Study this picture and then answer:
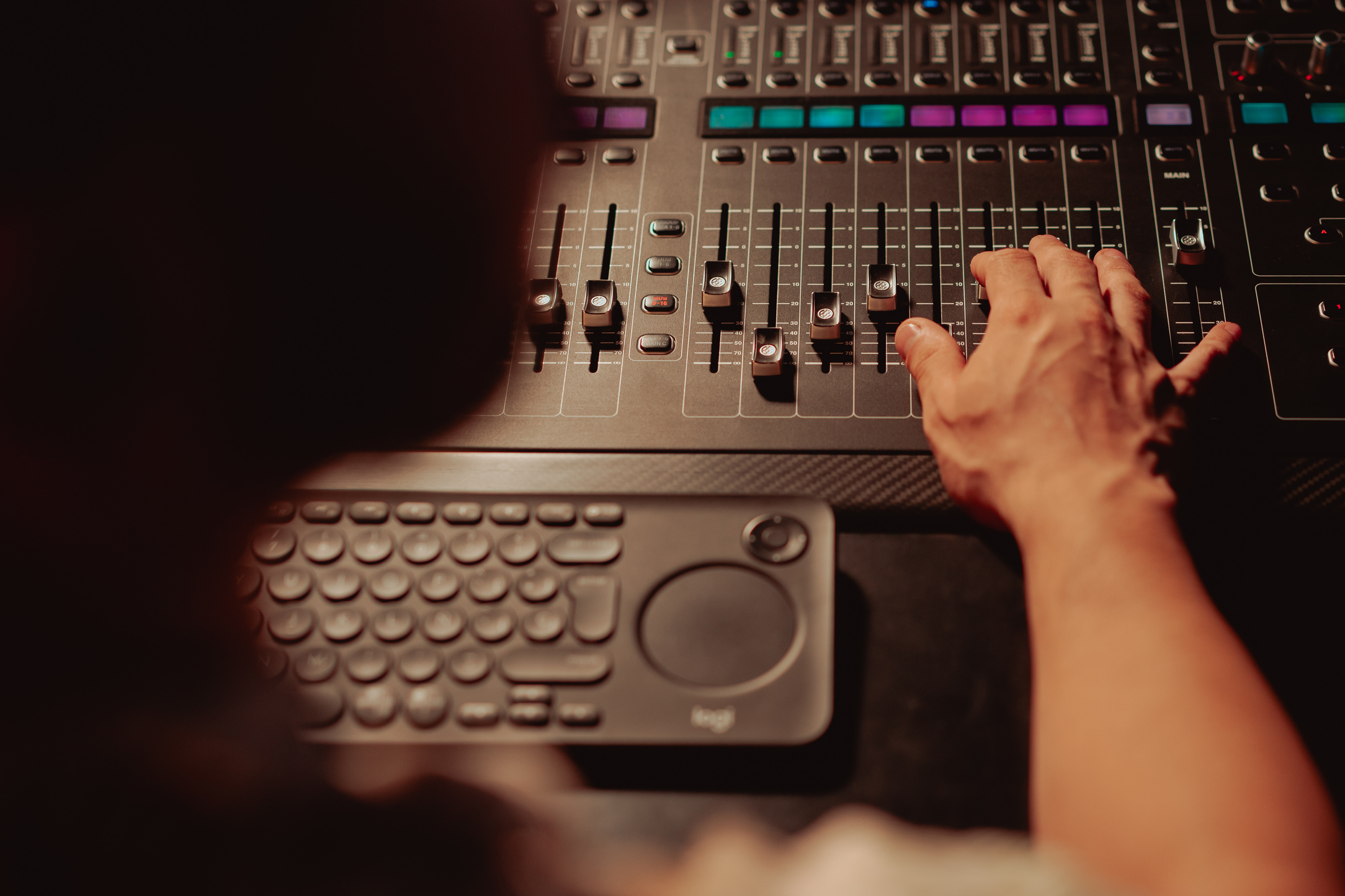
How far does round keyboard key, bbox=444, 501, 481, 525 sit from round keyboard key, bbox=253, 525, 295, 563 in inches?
4.1

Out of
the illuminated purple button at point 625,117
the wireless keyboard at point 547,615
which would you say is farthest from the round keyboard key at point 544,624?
the illuminated purple button at point 625,117

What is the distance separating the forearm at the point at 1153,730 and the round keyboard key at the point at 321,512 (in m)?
0.46

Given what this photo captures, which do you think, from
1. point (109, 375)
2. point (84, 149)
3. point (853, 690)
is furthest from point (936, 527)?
point (84, 149)

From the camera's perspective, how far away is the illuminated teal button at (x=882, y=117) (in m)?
0.78

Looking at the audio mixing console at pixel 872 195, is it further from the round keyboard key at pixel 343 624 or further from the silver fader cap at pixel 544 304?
the round keyboard key at pixel 343 624

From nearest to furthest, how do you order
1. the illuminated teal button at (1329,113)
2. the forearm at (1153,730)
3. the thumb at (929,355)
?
the forearm at (1153,730)
the thumb at (929,355)
the illuminated teal button at (1329,113)

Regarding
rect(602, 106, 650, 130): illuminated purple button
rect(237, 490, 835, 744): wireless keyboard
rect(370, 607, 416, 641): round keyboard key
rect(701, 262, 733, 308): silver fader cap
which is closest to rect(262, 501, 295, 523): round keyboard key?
rect(237, 490, 835, 744): wireless keyboard

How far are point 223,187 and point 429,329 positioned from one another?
9.5 inches

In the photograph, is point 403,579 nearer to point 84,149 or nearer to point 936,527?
point 936,527

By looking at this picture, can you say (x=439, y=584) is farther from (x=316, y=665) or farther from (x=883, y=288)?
(x=883, y=288)

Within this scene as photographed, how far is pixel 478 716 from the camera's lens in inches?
19.9

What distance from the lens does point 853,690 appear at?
0.55m

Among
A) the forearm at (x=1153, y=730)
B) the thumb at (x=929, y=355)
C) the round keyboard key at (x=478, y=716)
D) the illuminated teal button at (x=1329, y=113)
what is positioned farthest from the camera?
the illuminated teal button at (x=1329, y=113)

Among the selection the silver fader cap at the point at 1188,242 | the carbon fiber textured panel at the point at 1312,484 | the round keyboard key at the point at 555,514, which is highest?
the silver fader cap at the point at 1188,242
